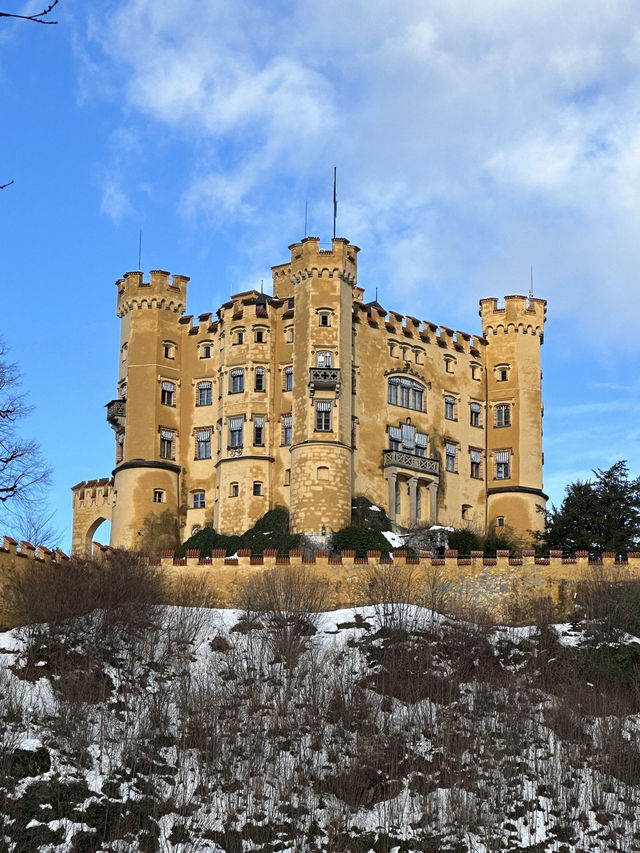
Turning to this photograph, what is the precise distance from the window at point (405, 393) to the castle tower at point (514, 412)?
4.65m

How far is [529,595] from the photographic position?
60.1 metres

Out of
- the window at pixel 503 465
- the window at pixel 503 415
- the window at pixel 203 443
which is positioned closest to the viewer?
the window at pixel 203 443

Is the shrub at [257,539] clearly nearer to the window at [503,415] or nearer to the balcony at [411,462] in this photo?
the balcony at [411,462]

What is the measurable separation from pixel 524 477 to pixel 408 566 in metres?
20.4

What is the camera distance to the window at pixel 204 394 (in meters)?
79.0

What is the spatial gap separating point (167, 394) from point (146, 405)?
153 centimetres

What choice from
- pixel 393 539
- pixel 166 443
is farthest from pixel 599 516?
pixel 166 443

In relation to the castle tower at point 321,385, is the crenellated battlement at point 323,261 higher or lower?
higher

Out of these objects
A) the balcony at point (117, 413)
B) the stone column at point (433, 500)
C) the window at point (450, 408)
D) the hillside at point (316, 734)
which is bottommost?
the hillside at point (316, 734)

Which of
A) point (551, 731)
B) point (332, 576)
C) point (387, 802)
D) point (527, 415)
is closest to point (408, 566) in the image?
point (332, 576)

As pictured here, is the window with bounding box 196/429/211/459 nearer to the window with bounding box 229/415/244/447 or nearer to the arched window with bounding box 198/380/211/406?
the arched window with bounding box 198/380/211/406

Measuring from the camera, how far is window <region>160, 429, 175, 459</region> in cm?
7831

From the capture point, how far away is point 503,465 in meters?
80.9

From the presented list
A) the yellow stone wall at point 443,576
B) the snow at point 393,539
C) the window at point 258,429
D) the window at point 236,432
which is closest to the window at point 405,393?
the window at point 258,429
